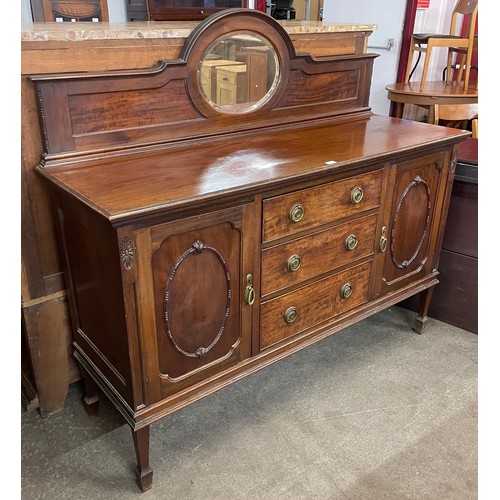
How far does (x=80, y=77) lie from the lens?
59.9 inches

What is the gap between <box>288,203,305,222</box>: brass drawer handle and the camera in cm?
163

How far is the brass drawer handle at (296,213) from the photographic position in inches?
64.1

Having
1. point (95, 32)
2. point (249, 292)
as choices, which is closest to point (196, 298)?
point (249, 292)

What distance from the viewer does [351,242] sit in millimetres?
1889

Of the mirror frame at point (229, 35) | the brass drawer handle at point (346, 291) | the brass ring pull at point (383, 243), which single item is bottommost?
the brass drawer handle at point (346, 291)

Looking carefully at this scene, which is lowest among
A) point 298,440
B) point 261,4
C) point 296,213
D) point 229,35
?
point 298,440

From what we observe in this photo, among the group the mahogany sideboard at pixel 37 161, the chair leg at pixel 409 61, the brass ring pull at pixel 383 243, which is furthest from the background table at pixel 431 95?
the brass ring pull at pixel 383 243

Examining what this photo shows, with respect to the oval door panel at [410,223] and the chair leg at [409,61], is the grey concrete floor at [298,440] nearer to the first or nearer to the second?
the oval door panel at [410,223]

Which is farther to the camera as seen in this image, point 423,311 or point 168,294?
point 423,311

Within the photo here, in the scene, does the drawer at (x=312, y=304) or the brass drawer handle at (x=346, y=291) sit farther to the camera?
the brass drawer handle at (x=346, y=291)

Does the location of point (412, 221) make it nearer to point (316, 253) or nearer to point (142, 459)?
point (316, 253)

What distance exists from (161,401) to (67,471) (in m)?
0.45

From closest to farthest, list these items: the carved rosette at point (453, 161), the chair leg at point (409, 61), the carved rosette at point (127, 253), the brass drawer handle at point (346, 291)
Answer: the carved rosette at point (127, 253), the brass drawer handle at point (346, 291), the carved rosette at point (453, 161), the chair leg at point (409, 61)

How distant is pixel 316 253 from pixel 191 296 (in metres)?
0.50
